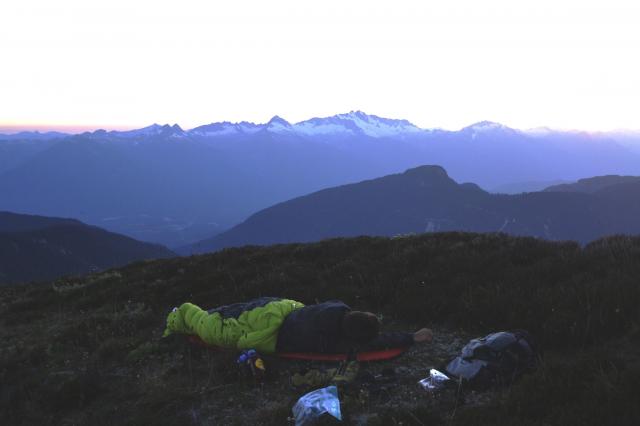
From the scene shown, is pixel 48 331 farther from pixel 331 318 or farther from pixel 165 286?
pixel 331 318

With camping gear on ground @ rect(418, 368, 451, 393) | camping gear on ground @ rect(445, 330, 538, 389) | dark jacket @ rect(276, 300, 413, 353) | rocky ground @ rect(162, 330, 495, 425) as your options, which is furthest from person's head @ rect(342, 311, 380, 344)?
camping gear on ground @ rect(445, 330, 538, 389)

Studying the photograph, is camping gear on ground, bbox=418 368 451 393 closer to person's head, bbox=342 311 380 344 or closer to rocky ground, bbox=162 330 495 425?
rocky ground, bbox=162 330 495 425

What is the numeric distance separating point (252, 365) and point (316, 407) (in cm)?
169

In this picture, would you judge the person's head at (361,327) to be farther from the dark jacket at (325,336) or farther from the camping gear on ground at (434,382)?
the camping gear on ground at (434,382)

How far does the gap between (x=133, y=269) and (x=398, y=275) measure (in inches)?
459

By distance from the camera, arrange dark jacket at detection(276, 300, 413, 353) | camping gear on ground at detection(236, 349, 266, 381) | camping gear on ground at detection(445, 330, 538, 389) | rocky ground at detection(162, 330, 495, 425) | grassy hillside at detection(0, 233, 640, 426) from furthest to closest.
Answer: dark jacket at detection(276, 300, 413, 353), camping gear on ground at detection(236, 349, 266, 381), camping gear on ground at detection(445, 330, 538, 389), rocky ground at detection(162, 330, 495, 425), grassy hillside at detection(0, 233, 640, 426)

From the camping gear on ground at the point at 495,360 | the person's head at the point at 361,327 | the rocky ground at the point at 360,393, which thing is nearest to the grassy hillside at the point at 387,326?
the rocky ground at the point at 360,393

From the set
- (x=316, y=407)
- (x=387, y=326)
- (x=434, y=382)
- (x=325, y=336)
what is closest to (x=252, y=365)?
(x=325, y=336)

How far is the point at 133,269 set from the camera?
17.6 meters

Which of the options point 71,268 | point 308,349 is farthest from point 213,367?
point 71,268

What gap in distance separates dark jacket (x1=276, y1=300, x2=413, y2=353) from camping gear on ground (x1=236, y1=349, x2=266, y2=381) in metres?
0.58

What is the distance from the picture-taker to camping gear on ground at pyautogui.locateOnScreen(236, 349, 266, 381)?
21.7 ft

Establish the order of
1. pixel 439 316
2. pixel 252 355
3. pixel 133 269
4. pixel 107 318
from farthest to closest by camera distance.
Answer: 1. pixel 133 269
2. pixel 107 318
3. pixel 439 316
4. pixel 252 355

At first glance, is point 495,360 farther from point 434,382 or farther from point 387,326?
point 387,326
